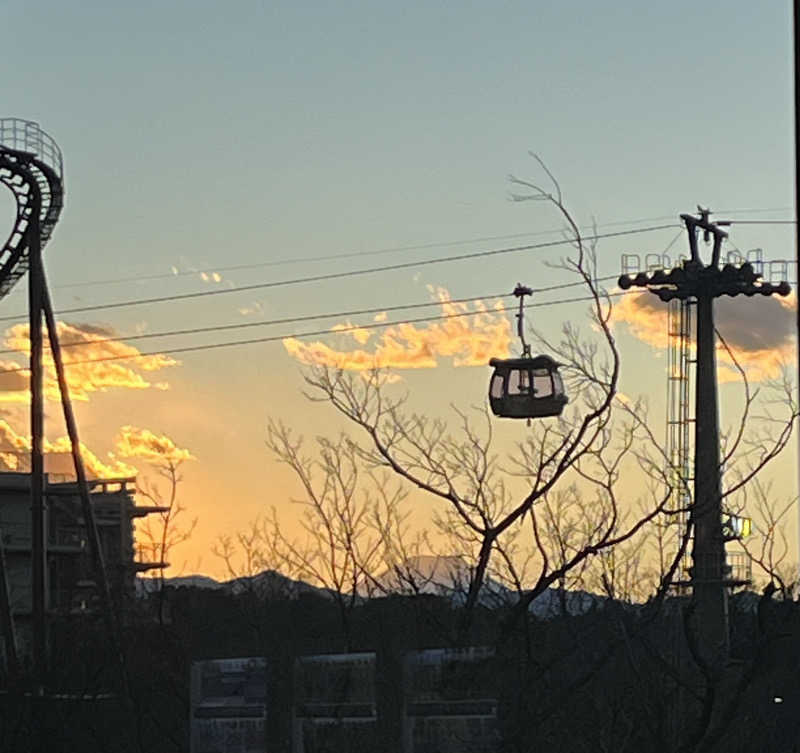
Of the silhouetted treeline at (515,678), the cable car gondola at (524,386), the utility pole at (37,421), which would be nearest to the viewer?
the silhouetted treeline at (515,678)

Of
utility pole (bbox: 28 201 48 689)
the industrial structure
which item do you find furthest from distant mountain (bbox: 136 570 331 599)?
the industrial structure

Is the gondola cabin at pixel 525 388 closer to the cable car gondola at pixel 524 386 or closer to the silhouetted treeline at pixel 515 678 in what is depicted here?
the cable car gondola at pixel 524 386

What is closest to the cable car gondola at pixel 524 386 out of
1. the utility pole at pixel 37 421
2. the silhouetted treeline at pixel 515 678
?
the silhouetted treeline at pixel 515 678

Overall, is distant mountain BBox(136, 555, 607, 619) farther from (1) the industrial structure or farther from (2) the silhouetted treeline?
(1) the industrial structure

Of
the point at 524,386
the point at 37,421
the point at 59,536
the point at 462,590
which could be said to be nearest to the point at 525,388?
the point at 524,386

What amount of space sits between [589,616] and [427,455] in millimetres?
1949

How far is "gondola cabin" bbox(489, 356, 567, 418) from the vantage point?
19.8 metres

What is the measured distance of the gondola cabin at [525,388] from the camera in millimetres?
19781

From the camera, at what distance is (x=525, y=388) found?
2023 centimetres

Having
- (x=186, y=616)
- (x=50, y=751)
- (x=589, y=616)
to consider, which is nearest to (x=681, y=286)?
(x=186, y=616)

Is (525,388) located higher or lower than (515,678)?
higher

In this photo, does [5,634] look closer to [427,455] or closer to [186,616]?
[186,616]

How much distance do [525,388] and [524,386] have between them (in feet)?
0.17

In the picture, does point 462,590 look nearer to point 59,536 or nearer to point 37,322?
point 37,322
